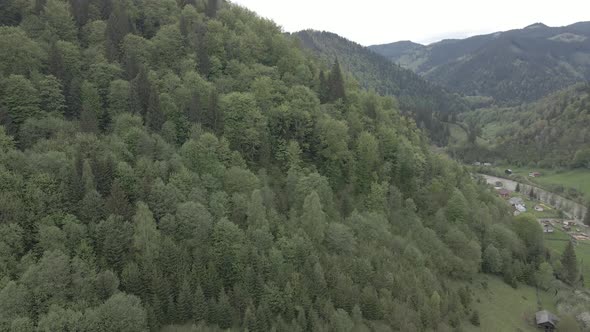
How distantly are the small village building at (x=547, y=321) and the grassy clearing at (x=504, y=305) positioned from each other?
4.32 feet

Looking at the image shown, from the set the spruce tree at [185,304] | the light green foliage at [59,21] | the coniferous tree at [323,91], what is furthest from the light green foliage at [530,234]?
the light green foliage at [59,21]

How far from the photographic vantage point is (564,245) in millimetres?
138125

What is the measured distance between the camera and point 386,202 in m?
81.9

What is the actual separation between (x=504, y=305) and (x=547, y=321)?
7436 mm

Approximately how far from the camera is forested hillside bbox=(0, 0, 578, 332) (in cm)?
4703

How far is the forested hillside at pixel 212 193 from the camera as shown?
154 ft

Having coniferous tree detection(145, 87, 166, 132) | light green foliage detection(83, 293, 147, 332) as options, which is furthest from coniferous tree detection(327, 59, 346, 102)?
light green foliage detection(83, 293, 147, 332)

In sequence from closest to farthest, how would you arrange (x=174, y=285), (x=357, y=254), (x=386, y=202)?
(x=174, y=285) → (x=357, y=254) → (x=386, y=202)

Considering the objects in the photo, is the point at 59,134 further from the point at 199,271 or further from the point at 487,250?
the point at 487,250

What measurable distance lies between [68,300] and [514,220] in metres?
99.8

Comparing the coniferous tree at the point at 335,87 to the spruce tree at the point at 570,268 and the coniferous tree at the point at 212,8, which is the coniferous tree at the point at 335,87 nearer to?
the coniferous tree at the point at 212,8

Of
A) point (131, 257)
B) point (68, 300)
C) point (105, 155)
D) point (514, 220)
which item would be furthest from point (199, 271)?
point (514, 220)

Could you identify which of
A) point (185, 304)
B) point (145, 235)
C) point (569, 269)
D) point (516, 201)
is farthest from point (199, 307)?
point (516, 201)

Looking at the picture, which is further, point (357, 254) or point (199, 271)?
point (357, 254)
